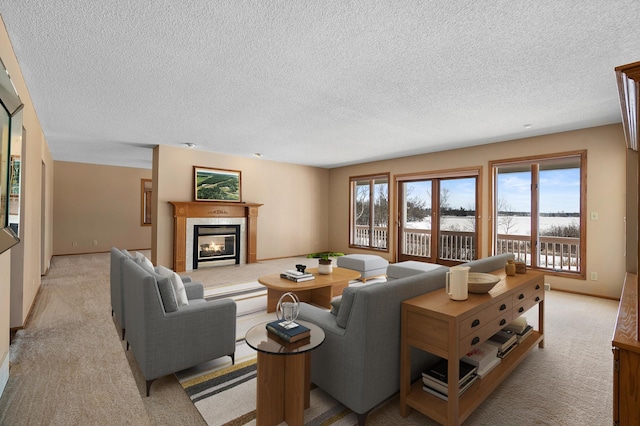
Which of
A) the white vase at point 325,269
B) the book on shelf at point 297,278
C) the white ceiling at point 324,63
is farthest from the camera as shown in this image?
the white vase at point 325,269

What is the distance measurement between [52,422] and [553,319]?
4.56 meters

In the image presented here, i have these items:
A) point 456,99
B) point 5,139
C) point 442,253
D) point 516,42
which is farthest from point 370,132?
point 5,139

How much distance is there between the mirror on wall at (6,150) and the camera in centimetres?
182

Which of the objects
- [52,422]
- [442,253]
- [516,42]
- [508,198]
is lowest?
[52,422]

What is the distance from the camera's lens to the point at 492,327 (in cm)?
198

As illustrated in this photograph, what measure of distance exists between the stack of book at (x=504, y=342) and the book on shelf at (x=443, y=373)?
1.40 ft

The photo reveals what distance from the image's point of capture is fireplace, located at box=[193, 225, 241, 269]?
20.7ft

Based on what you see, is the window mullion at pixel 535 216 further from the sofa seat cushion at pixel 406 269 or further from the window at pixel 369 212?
the window at pixel 369 212

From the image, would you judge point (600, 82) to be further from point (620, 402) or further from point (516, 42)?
point (620, 402)

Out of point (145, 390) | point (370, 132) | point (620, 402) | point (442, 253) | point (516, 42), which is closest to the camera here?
point (620, 402)

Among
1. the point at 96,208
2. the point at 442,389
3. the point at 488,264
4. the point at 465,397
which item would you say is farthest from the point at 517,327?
the point at 96,208

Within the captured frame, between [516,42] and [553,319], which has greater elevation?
[516,42]

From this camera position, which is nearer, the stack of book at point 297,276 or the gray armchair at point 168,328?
the gray armchair at point 168,328

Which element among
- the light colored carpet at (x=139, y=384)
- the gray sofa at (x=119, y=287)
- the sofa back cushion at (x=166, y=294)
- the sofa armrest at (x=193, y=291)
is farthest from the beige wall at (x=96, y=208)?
the sofa back cushion at (x=166, y=294)
